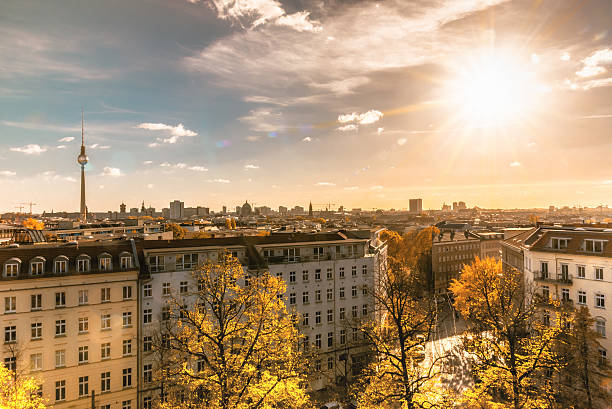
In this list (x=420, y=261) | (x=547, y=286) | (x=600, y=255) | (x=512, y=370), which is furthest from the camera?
(x=420, y=261)

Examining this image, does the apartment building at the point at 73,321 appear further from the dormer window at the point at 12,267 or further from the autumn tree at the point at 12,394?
the autumn tree at the point at 12,394

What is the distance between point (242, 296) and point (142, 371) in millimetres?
20433

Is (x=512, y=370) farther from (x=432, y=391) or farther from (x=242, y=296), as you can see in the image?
(x=242, y=296)

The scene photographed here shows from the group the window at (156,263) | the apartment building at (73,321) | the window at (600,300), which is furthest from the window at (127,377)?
the window at (600,300)

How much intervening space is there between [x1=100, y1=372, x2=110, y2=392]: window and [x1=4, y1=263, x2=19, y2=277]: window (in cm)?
1305

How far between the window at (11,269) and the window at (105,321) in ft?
29.0

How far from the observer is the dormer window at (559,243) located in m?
53.1

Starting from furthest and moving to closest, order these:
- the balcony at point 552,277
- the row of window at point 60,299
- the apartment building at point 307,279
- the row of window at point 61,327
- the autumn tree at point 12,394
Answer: the balcony at point 552,277
the apartment building at point 307,279
the row of window at point 60,299
the row of window at point 61,327
the autumn tree at point 12,394

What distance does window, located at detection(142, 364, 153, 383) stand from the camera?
41.4 meters

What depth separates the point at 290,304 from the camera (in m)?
49.8

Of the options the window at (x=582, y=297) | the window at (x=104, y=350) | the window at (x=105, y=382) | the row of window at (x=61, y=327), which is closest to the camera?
the row of window at (x=61, y=327)

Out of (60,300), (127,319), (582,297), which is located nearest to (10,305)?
(60,300)

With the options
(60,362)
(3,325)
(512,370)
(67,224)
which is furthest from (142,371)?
(67,224)

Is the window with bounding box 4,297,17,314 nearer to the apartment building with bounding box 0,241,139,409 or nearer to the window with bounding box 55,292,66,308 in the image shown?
the apartment building with bounding box 0,241,139,409
